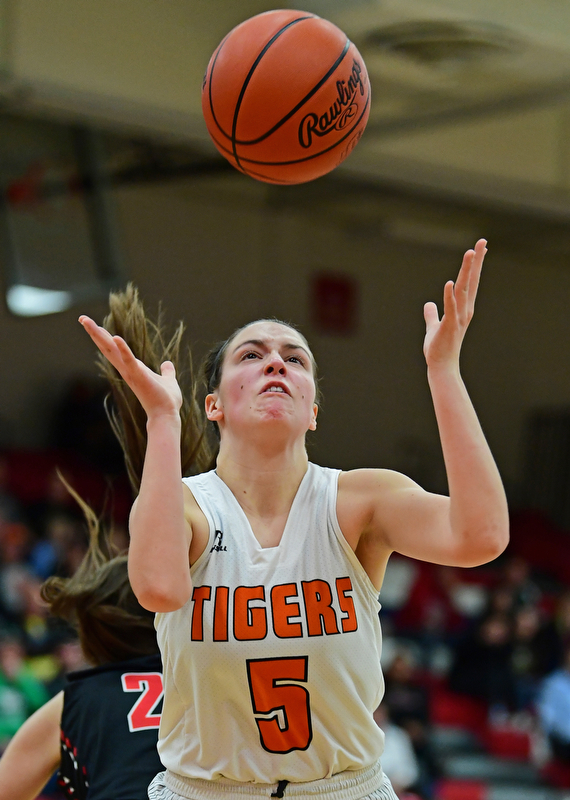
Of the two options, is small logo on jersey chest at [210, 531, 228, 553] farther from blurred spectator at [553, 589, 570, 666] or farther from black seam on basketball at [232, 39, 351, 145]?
blurred spectator at [553, 589, 570, 666]

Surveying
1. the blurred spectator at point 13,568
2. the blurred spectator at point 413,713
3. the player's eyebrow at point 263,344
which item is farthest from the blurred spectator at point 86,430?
the player's eyebrow at point 263,344

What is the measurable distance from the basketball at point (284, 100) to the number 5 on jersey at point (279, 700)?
1659 mm

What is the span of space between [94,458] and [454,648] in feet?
14.4

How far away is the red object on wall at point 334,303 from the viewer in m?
14.0

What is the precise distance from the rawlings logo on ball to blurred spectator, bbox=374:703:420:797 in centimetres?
553

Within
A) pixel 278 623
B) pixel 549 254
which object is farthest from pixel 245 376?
pixel 549 254

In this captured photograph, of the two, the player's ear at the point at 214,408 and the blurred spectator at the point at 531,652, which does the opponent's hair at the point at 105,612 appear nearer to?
the player's ear at the point at 214,408

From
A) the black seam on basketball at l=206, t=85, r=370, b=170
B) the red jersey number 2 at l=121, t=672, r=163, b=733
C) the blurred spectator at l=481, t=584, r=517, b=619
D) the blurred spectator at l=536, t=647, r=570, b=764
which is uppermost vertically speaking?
the black seam on basketball at l=206, t=85, r=370, b=170

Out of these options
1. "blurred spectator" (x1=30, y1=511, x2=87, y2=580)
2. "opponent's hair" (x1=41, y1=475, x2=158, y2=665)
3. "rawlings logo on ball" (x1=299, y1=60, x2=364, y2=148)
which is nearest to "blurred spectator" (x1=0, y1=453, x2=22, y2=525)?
"blurred spectator" (x1=30, y1=511, x2=87, y2=580)

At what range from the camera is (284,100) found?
3389mm

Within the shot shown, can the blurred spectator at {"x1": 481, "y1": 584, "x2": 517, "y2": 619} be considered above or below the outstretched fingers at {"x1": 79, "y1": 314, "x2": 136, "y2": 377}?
below

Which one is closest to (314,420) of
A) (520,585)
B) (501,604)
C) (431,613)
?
(501,604)

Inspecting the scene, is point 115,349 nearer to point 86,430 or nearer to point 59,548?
point 59,548

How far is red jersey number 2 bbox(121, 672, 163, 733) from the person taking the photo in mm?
Result: 3338
